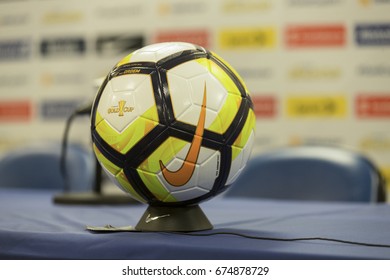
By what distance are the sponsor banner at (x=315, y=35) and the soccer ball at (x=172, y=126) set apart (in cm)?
227

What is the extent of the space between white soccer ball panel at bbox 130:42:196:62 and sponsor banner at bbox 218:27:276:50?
7.41ft

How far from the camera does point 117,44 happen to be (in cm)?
321

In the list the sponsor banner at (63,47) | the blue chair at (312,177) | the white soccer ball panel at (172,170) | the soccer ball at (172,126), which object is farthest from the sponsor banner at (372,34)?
the white soccer ball panel at (172,170)

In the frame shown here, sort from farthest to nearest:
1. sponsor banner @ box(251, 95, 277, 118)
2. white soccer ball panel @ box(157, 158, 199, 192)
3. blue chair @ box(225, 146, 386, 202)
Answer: sponsor banner @ box(251, 95, 277, 118) → blue chair @ box(225, 146, 386, 202) → white soccer ball panel @ box(157, 158, 199, 192)

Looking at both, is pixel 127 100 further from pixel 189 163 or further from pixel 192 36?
pixel 192 36

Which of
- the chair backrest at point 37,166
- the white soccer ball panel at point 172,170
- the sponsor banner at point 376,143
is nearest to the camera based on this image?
the white soccer ball panel at point 172,170

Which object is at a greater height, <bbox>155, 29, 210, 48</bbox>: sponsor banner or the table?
<bbox>155, 29, 210, 48</bbox>: sponsor banner

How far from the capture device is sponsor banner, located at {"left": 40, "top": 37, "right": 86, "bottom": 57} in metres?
3.28

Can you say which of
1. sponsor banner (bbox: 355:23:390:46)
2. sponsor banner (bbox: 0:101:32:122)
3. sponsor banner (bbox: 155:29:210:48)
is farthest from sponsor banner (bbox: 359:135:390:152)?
sponsor banner (bbox: 0:101:32:122)

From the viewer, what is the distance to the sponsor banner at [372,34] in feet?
Answer: 9.42

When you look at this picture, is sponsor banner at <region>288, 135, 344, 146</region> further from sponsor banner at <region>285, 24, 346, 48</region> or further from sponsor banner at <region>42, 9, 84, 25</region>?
sponsor banner at <region>42, 9, 84, 25</region>

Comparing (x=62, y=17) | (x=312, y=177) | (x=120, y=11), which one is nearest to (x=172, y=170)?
(x=312, y=177)

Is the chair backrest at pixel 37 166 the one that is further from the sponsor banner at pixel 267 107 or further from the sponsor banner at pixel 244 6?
the sponsor banner at pixel 244 6
